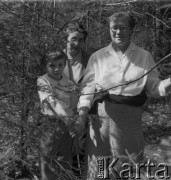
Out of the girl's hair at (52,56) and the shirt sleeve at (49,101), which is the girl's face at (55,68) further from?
the shirt sleeve at (49,101)

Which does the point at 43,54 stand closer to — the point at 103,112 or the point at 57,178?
the point at 103,112

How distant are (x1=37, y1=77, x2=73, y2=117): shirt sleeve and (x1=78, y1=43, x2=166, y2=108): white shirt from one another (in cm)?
17

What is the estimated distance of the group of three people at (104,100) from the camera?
8.89ft

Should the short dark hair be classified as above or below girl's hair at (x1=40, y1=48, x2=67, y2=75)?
above

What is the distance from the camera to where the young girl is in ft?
8.75

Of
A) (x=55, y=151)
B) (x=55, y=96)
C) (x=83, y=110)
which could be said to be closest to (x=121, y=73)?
(x=83, y=110)

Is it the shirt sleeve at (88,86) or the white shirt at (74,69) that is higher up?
the white shirt at (74,69)

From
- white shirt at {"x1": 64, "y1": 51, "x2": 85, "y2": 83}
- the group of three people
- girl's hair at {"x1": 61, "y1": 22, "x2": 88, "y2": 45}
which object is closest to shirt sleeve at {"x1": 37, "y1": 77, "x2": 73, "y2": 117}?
the group of three people

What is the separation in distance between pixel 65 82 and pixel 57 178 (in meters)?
0.68

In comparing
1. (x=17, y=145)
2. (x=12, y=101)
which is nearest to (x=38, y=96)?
(x=12, y=101)

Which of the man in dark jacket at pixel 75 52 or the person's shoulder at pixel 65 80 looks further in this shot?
the man in dark jacket at pixel 75 52

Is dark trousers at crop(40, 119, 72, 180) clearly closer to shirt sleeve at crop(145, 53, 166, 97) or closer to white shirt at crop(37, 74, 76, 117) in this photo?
white shirt at crop(37, 74, 76, 117)
